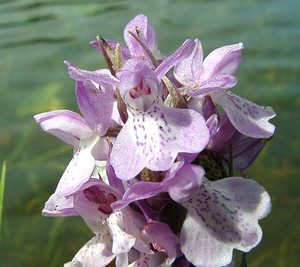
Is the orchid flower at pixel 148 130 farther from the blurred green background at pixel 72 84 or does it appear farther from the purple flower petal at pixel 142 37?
the blurred green background at pixel 72 84

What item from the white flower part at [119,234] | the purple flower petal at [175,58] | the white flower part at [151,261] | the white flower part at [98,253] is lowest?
the white flower part at [98,253]

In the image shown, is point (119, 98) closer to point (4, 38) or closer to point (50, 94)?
point (50, 94)

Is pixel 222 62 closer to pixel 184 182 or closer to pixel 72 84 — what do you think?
pixel 184 182

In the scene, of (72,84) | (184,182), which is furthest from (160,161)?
(72,84)

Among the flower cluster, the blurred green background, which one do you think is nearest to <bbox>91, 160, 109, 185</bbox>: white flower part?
the flower cluster

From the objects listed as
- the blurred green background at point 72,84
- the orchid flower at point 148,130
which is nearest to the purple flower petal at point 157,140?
the orchid flower at point 148,130

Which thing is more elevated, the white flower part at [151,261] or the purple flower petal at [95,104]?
the purple flower petal at [95,104]

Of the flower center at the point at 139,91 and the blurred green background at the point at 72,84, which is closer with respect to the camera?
the flower center at the point at 139,91

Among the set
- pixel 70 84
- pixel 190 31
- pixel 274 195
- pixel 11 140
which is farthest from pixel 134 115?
pixel 190 31
